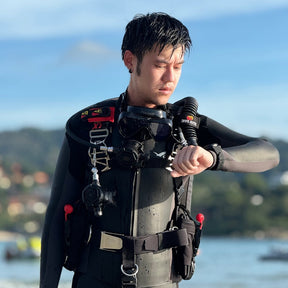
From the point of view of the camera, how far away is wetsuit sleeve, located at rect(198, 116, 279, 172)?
369 centimetres

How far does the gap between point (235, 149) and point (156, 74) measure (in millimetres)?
537

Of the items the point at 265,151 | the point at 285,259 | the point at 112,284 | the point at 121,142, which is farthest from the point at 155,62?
the point at 285,259

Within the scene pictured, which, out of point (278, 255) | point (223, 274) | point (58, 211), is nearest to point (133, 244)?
point (58, 211)

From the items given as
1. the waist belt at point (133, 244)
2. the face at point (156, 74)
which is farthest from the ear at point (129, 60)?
the waist belt at point (133, 244)

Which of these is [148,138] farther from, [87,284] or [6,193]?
[6,193]

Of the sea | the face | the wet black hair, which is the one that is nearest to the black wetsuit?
the face

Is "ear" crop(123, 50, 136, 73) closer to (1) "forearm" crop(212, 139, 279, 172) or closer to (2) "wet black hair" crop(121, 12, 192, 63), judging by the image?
(2) "wet black hair" crop(121, 12, 192, 63)

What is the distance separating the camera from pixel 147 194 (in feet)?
12.9

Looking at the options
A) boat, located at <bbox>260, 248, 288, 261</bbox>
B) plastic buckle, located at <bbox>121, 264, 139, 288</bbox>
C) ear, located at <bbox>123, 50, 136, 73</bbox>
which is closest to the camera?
plastic buckle, located at <bbox>121, 264, 139, 288</bbox>

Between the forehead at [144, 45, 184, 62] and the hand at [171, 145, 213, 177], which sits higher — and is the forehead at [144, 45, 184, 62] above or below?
Answer: above

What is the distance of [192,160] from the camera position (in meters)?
3.44

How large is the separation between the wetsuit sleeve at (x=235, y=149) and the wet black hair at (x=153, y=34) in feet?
1.55

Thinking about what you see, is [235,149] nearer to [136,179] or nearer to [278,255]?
[136,179]

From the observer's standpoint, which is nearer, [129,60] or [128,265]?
[128,265]
